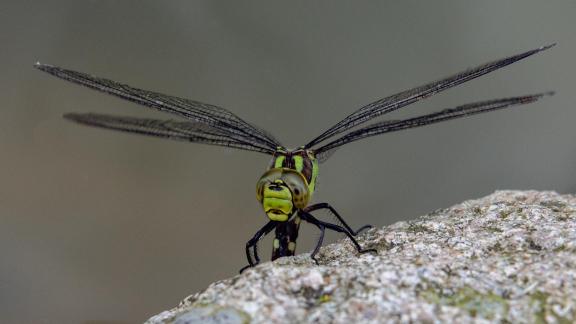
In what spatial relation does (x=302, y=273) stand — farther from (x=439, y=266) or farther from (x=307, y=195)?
(x=307, y=195)

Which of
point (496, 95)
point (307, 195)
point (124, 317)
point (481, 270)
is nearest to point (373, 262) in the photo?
point (481, 270)

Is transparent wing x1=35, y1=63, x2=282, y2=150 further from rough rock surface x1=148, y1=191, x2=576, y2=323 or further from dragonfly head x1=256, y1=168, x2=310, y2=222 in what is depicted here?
rough rock surface x1=148, y1=191, x2=576, y2=323

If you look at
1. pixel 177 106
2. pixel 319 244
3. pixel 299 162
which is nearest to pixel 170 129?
pixel 177 106

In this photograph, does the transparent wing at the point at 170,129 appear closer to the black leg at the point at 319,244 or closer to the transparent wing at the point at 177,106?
the transparent wing at the point at 177,106

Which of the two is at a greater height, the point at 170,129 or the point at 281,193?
the point at 170,129

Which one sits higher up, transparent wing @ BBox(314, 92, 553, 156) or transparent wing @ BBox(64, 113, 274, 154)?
transparent wing @ BBox(314, 92, 553, 156)

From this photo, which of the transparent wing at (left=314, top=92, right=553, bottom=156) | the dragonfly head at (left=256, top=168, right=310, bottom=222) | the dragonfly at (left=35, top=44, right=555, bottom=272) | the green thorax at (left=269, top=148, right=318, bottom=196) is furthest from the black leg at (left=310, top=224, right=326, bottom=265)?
the transparent wing at (left=314, top=92, right=553, bottom=156)

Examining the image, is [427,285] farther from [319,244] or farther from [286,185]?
[286,185]
